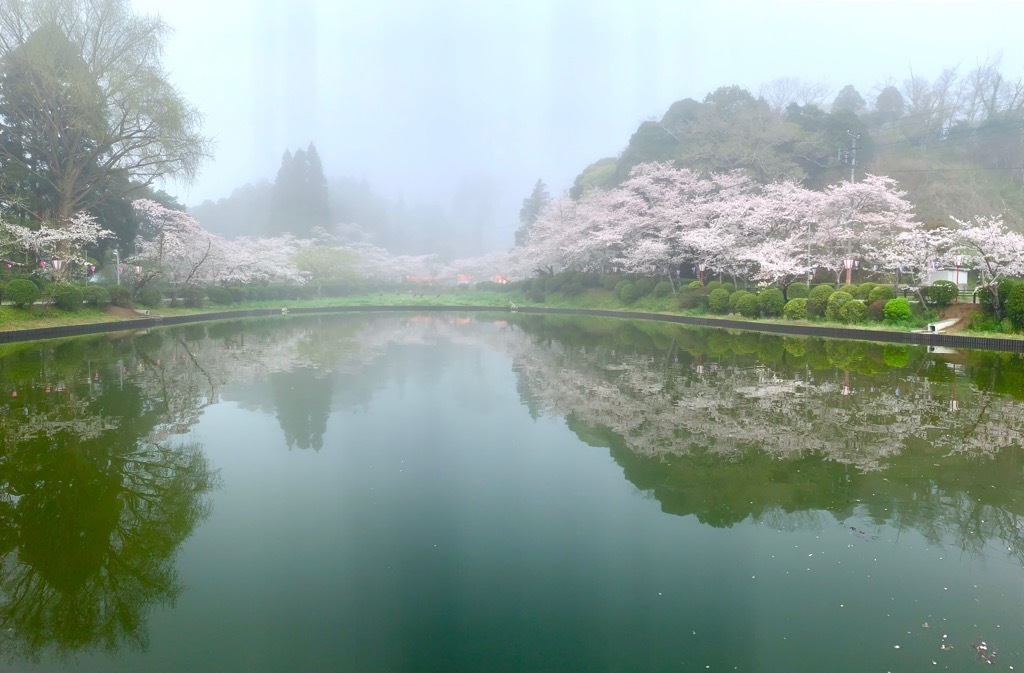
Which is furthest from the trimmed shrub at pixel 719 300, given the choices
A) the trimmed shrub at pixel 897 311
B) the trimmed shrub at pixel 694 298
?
the trimmed shrub at pixel 897 311

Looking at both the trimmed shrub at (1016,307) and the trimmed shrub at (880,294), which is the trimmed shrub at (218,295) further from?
the trimmed shrub at (1016,307)

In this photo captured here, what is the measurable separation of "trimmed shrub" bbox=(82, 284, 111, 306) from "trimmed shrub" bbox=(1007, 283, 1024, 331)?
27324mm

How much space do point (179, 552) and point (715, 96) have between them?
149ft

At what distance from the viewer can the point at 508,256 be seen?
51.8 m

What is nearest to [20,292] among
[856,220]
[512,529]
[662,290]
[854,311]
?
[512,529]

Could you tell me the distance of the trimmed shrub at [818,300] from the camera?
19.6 meters

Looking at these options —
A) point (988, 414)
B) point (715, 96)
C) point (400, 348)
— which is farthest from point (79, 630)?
point (715, 96)

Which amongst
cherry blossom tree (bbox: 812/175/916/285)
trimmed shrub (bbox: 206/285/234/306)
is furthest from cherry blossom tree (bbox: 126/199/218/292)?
cherry blossom tree (bbox: 812/175/916/285)

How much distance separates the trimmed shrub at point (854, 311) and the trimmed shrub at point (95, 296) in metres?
24.9

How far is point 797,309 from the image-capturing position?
19734mm

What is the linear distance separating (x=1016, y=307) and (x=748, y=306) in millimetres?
8340

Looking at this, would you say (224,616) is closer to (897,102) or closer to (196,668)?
(196,668)

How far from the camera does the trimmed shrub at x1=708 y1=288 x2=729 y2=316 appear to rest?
23875mm

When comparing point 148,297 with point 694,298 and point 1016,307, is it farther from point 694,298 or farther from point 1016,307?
point 1016,307
